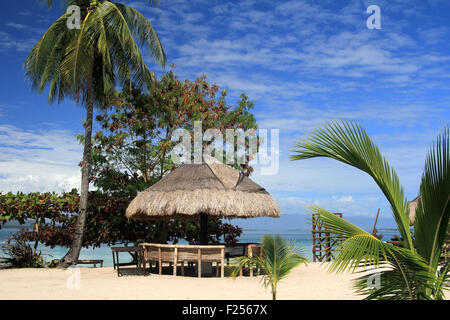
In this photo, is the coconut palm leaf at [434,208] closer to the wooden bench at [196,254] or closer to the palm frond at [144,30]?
the wooden bench at [196,254]

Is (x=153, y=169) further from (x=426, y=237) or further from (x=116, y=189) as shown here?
(x=426, y=237)

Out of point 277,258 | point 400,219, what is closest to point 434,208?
point 400,219

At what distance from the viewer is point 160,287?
9.69 meters

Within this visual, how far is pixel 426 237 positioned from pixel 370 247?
778 mm

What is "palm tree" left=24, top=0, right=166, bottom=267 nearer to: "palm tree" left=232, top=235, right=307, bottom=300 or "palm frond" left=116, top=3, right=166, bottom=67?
"palm frond" left=116, top=3, right=166, bottom=67

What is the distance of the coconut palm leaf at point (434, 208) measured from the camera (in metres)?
4.09

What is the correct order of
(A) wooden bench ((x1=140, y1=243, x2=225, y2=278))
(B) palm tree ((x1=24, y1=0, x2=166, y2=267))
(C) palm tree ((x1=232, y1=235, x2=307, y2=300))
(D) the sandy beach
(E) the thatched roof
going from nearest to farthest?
(C) palm tree ((x1=232, y1=235, x2=307, y2=300)) → (D) the sandy beach → (A) wooden bench ((x1=140, y1=243, x2=225, y2=278)) → (E) the thatched roof → (B) palm tree ((x1=24, y1=0, x2=166, y2=267))

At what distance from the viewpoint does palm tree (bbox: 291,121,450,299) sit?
4.09m

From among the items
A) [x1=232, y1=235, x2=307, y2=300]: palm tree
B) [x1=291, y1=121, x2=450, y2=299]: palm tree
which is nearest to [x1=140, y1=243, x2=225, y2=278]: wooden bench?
[x1=232, y1=235, x2=307, y2=300]: palm tree

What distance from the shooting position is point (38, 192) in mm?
14953

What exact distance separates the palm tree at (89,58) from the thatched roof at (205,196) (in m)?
3.04

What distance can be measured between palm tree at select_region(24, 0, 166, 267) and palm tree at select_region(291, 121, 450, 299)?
10597 millimetres

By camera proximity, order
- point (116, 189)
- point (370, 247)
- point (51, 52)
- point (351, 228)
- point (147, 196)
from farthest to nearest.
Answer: point (116, 189)
point (51, 52)
point (147, 196)
point (351, 228)
point (370, 247)
